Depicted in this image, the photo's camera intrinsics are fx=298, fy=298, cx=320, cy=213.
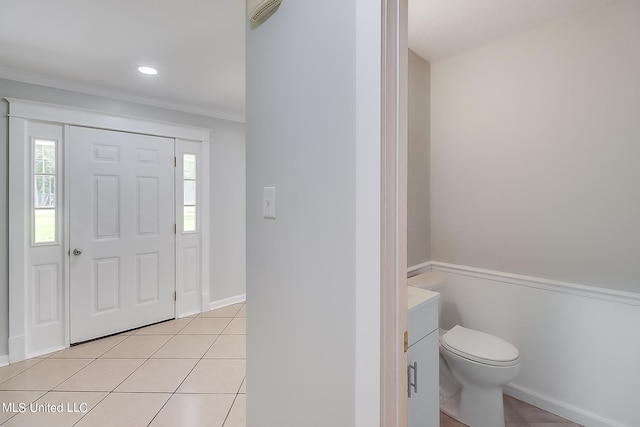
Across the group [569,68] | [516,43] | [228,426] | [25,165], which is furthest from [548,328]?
[25,165]

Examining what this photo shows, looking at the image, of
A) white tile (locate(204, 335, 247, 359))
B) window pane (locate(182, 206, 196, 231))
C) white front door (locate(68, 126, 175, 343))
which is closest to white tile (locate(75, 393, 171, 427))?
white tile (locate(204, 335, 247, 359))

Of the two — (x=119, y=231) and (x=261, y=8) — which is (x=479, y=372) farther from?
(x=119, y=231)

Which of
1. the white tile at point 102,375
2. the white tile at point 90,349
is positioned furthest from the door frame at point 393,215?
the white tile at point 90,349

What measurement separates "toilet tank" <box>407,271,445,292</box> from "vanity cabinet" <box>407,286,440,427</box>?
0.63 metres

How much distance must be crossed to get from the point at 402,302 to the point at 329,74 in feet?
2.39

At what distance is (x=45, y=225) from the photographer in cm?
262

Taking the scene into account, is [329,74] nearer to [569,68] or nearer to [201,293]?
[569,68]

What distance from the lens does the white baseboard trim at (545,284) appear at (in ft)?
5.47

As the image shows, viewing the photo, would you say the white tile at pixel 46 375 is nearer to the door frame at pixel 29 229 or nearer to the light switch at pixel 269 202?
the door frame at pixel 29 229

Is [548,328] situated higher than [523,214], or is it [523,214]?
[523,214]

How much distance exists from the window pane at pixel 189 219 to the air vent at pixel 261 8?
2.67m

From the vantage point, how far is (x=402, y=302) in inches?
33.2

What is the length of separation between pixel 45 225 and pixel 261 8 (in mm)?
2758

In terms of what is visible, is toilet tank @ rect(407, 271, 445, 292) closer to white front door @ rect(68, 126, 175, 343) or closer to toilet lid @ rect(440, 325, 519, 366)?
toilet lid @ rect(440, 325, 519, 366)
